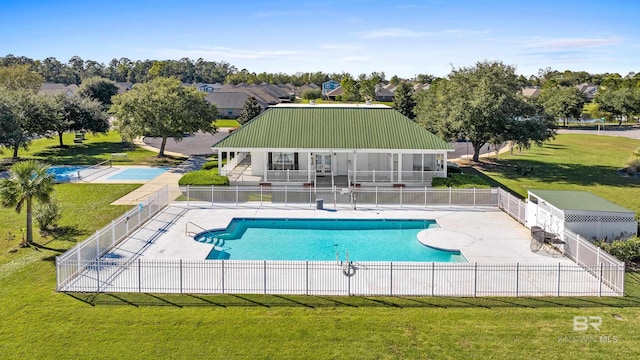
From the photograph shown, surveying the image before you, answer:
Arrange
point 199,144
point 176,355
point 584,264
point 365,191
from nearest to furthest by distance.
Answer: point 176,355, point 584,264, point 365,191, point 199,144

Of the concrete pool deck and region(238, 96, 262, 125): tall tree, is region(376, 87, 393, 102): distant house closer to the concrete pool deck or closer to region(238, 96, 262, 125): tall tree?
region(238, 96, 262, 125): tall tree

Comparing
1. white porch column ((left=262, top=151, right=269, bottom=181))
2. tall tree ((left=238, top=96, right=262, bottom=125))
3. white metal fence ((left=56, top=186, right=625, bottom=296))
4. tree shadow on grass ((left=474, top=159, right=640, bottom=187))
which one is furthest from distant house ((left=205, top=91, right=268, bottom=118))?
white metal fence ((left=56, top=186, right=625, bottom=296))

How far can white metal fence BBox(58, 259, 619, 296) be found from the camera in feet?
62.0

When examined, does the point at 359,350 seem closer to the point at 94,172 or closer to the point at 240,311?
the point at 240,311

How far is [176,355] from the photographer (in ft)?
48.4

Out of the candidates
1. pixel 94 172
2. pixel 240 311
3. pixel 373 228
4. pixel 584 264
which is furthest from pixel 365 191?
pixel 94 172

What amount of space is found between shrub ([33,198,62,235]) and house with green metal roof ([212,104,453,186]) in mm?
11950

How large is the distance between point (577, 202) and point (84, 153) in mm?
46721

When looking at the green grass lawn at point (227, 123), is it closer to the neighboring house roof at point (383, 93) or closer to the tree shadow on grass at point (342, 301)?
the neighboring house roof at point (383, 93)

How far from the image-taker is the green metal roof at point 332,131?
120ft

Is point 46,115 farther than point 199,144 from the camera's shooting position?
No

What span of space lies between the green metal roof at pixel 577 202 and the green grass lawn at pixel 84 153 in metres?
33.6

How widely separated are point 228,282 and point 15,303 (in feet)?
22.4

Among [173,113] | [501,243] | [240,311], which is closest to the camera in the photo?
[240,311]
